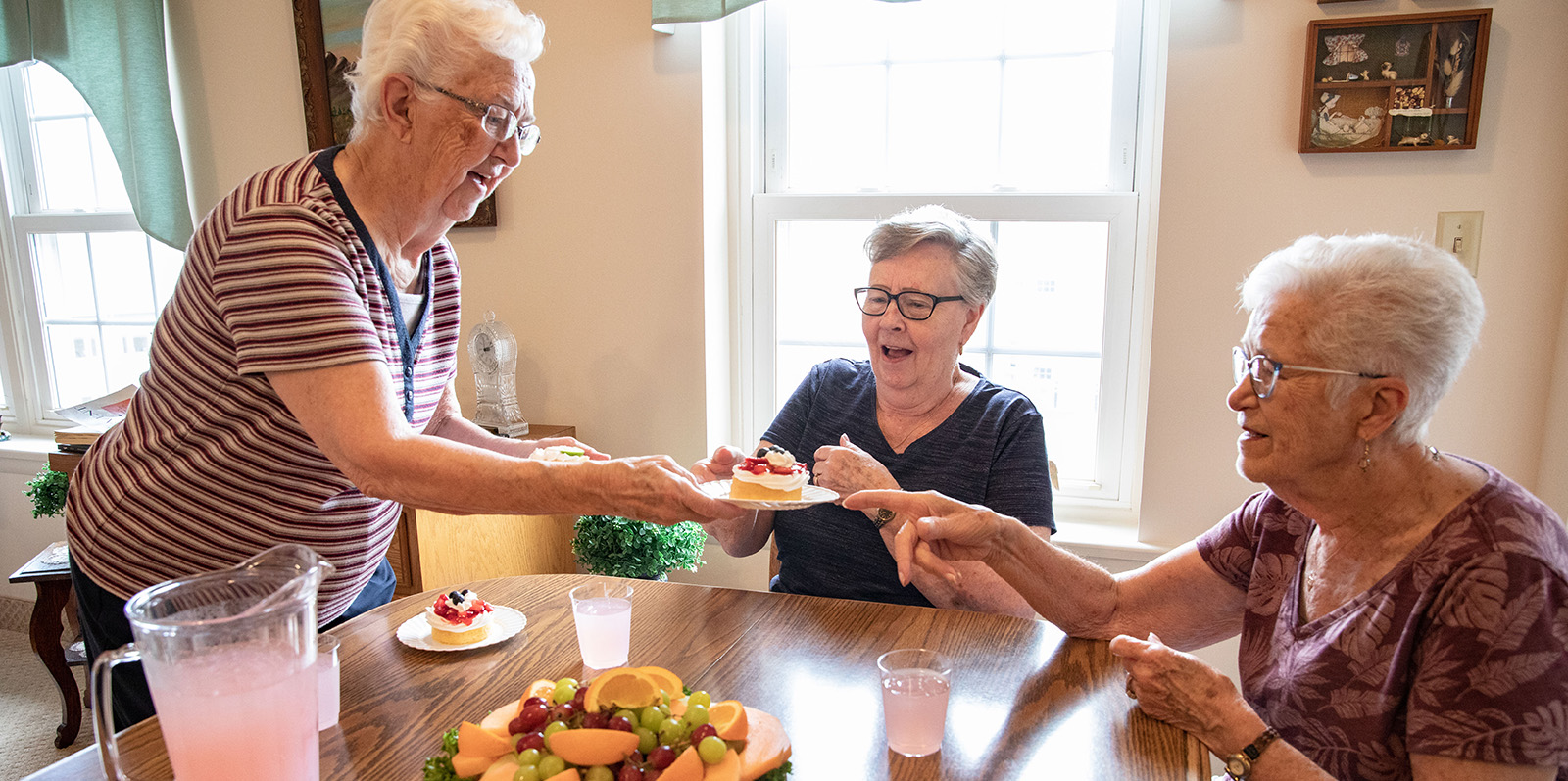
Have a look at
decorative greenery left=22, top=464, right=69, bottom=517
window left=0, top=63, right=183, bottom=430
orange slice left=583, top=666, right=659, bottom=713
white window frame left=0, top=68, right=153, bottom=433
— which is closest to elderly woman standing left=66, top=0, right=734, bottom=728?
orange slice left=583, top=666, right=659, bottom=713

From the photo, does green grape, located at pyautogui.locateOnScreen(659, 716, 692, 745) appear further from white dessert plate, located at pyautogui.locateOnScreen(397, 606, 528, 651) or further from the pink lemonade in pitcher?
white dessert plate, located at pyautogui.locateOnScreen(397, 606, 528, 651)

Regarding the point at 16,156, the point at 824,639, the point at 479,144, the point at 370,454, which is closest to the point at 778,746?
the point at 824,639

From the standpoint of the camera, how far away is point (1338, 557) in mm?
1258

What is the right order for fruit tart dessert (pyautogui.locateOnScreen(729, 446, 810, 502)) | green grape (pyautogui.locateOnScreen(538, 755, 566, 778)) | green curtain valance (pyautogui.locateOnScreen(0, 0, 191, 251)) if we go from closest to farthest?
green grape (pyautogui.locateOnScreen(538, 755, 566, 778)) → fruit tart dessert (pyautogui.locateOnScreen(729, 446, 810, 502)) → green curtain valance (pyautogui.locateOnScreen(0, 0, 191, 251))

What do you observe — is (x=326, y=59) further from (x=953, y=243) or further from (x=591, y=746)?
(x=591, y=746)

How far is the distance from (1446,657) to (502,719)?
1.06 meters

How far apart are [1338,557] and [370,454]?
129 centimetres

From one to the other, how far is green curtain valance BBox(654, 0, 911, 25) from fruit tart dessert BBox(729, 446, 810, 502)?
4.59 ft

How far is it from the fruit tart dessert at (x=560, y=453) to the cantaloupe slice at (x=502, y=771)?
2.07 feet

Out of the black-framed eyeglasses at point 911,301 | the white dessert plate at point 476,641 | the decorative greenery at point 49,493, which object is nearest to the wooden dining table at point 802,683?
the white dessert plate at point 476,641

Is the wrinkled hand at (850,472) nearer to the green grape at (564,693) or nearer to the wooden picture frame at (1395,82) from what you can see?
the green grape at (564,693)

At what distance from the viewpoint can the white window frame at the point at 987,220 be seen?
2523 mm

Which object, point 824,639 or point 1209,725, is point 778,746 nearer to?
point 824,639

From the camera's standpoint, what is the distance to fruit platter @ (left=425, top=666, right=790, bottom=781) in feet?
2.84
